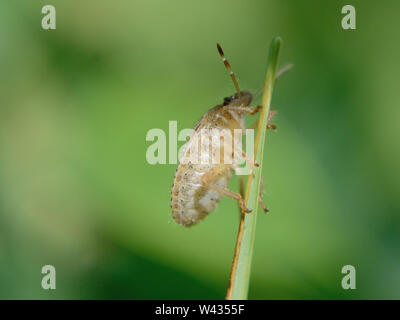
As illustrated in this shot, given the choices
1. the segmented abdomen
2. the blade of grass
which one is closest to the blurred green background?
the segmented abdomen

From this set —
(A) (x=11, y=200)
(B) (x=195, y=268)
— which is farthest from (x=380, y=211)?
(A) (x=11, y=200)

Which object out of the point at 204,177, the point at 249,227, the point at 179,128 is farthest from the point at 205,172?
the point at 249,227

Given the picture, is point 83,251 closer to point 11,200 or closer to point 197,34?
point 11,200

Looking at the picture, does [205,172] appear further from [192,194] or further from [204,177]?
[192,194]

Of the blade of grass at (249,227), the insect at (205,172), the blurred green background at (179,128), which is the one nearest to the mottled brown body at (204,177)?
the insect at (205,172)

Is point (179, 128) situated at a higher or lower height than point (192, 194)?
higher

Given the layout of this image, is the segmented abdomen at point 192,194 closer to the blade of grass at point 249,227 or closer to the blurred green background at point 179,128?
the blurred green background at point 179,128
